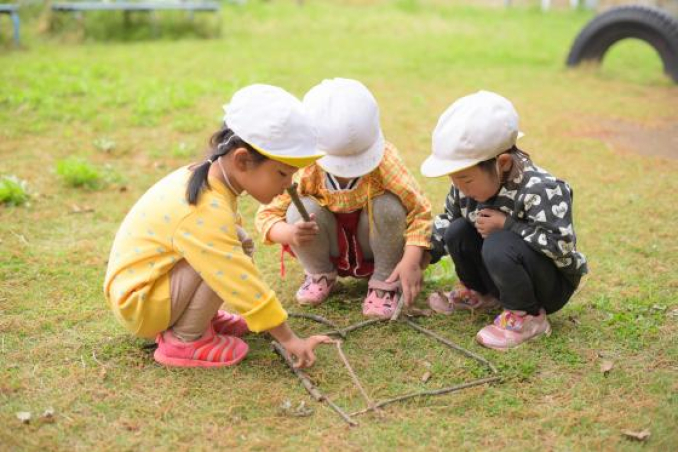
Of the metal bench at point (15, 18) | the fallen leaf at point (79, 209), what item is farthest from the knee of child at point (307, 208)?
the metal bench at point (15, 18)

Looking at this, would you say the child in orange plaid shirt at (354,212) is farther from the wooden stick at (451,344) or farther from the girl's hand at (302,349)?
the girl's hand at (302,349)

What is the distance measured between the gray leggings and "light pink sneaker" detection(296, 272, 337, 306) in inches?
1.1

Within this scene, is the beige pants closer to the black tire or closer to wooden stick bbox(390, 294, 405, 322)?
wooden stick bbox(390, 294, 405, 322)

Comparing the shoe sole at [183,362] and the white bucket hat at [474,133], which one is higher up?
the white bucket hat at [474,133]

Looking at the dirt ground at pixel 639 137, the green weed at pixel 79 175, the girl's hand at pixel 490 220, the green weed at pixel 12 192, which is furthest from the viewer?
the dirt ground at pixel 639 137

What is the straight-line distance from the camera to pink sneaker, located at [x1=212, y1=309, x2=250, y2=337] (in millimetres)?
3002

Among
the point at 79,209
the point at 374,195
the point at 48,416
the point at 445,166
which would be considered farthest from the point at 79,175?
the point at 445,166

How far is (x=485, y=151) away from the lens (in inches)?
104

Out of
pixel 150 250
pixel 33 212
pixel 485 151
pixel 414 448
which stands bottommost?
pixel 33 212

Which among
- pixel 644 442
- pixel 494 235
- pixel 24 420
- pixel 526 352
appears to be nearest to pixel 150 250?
pixel 24 420

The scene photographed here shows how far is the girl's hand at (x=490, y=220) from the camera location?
9.30 ft

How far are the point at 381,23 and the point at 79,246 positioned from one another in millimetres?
10030

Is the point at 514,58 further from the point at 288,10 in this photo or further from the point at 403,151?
the point at 288,10

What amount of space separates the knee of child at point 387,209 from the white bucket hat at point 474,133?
418 mm
